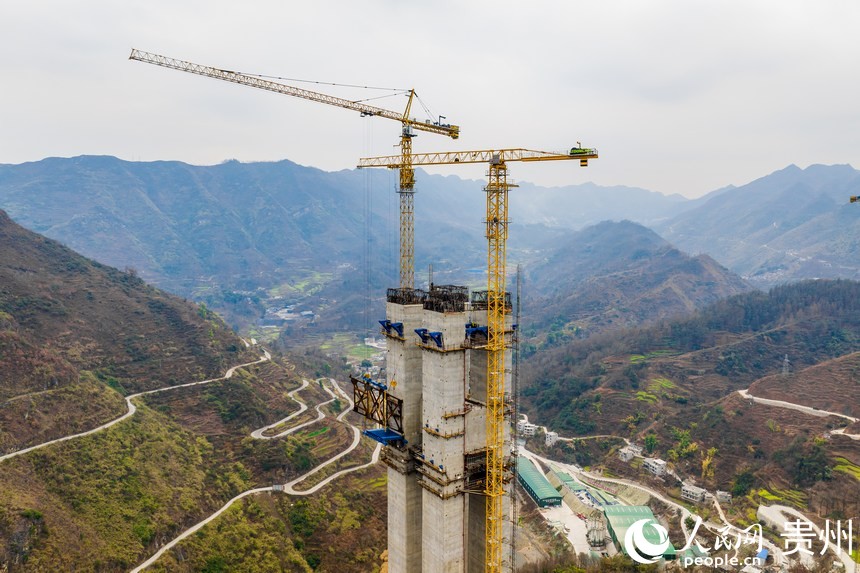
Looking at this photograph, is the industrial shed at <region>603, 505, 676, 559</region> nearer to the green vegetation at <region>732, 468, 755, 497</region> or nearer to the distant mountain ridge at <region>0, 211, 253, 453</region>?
the green vegetation at <region>732, 468, 755, 497</region>

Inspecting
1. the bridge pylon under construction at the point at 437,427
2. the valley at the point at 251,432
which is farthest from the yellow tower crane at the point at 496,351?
the valley at the point at 251,432

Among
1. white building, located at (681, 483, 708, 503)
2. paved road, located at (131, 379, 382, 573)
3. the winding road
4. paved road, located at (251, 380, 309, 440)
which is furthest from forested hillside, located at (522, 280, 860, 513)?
paved road, located at (251, 380, 309, 440)

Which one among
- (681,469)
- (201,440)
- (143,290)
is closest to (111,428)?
(201,440)

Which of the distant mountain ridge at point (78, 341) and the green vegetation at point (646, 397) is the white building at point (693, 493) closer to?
Answer: the green vegetation at point (646, 397)

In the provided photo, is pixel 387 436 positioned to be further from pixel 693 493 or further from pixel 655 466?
pixel 655 466

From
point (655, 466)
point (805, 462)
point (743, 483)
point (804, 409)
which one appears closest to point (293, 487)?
point (655, 466)

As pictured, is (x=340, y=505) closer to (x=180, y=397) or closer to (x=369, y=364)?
(x=180, y=397)
